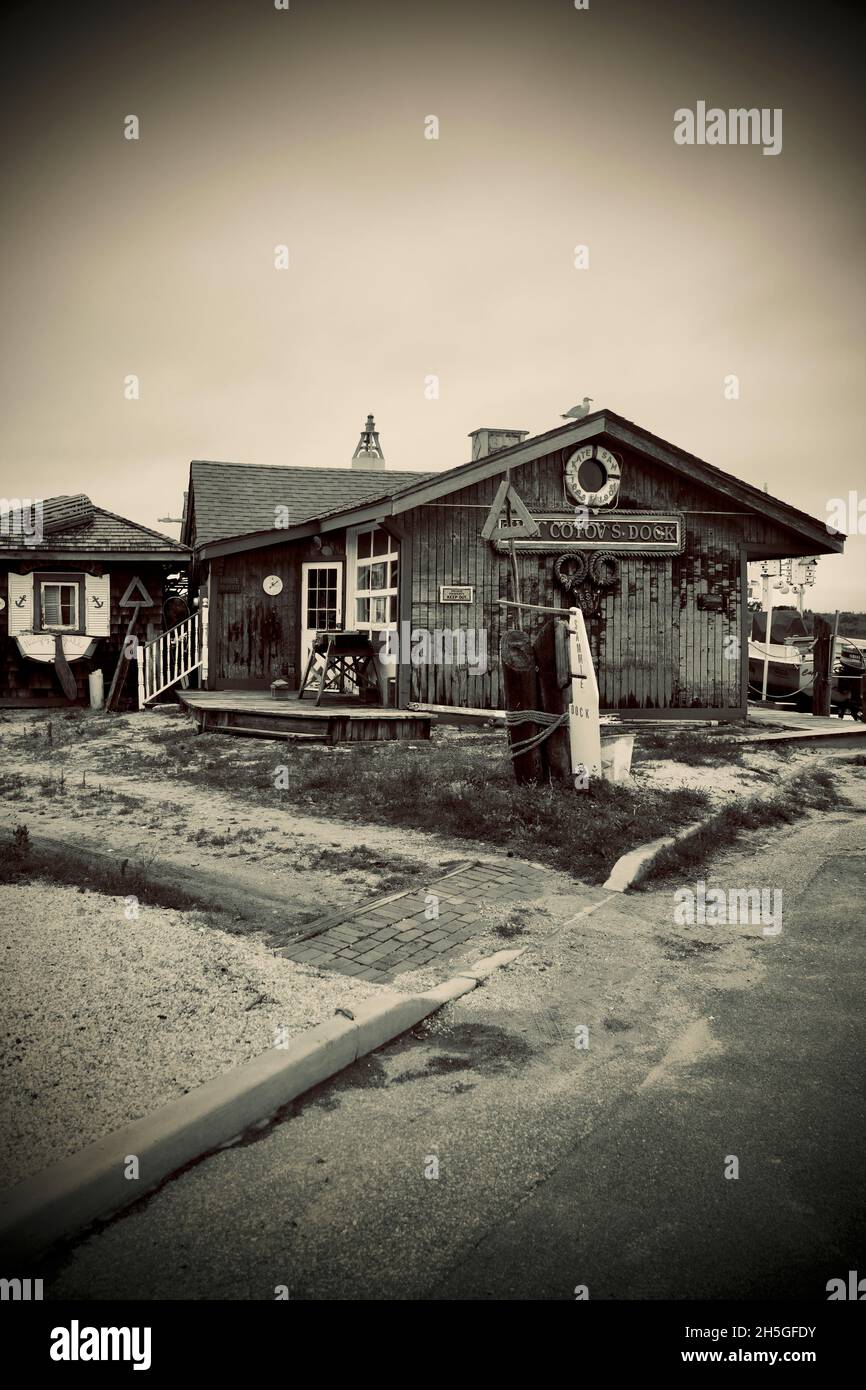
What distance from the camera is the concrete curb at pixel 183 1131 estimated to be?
263 centimetres

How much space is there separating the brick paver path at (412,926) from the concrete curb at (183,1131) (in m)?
0.59

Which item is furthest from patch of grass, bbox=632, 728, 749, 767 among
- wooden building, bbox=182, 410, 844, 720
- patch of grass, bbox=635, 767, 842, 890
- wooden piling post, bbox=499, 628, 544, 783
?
wooden piling post, bbox=499, 628, 544, 783

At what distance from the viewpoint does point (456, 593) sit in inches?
591

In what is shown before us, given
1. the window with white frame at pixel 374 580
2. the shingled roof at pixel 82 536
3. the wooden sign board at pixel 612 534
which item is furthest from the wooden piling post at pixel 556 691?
the shingled roof at pixel 82 536

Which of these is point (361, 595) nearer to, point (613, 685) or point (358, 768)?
point (613, 685)

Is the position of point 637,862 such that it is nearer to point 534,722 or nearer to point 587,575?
point 534,722

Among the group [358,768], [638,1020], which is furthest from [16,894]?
[358,768]

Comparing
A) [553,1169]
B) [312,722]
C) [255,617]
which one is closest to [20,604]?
[255,617]

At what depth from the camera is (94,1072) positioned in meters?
3.44

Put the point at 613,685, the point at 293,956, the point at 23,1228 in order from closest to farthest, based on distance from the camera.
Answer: the point at 23,1228 < the point at 293,956 < the point at 613,685

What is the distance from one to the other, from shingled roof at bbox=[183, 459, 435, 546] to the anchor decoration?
18.4 ft

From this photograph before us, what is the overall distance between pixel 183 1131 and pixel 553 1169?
4.00 ft

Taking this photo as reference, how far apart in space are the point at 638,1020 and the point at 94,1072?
7.73 ft
